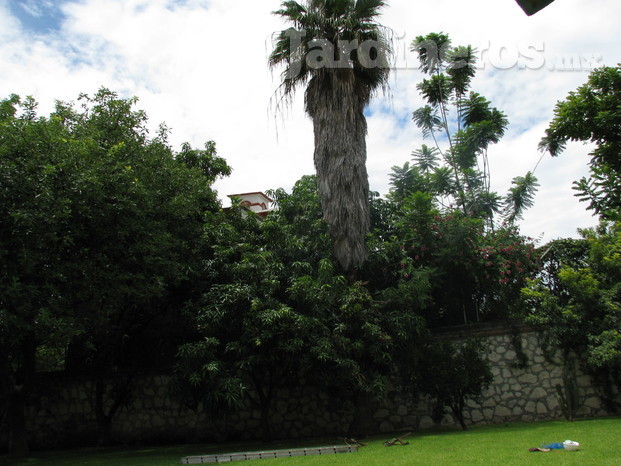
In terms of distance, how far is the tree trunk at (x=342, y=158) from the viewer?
37.5ft

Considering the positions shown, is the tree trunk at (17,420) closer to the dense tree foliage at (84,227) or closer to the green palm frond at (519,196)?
the dense tree foliage at (84,227)

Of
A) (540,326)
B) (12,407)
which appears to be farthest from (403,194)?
(12,407)

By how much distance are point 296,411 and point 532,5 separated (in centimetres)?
1216

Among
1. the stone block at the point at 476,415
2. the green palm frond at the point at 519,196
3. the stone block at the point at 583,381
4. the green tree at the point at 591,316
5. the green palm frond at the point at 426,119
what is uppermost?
the green palm frond at the point at 426,119

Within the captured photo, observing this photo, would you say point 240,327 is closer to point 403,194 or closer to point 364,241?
point 364,241

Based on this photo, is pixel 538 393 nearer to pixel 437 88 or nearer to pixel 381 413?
pixel 381 413

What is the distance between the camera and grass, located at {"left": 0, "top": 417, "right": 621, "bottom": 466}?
20.1 feet

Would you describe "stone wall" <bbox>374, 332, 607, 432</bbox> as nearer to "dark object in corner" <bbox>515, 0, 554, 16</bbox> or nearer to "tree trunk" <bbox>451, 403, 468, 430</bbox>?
"tree trunk" <bbox>451, 403, 468, 430</bbox>

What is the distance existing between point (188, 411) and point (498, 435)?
7.76 meters

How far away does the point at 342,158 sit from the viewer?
39.3 feet

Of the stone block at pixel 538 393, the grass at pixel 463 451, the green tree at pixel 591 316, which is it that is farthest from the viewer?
the stone block at pixel 538 393

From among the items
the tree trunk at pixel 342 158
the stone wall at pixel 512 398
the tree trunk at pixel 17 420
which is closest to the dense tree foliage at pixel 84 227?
the tree trunk at pixel 17 420

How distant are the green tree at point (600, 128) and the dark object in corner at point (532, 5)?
11400 millimetres

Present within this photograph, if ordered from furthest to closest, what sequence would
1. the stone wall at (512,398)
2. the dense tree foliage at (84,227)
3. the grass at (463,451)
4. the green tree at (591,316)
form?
1. the stone wall at (512,398)
2. the green tree at (591,316)
3. the dense tree foliage at (84,227)
4. the grass at (463,451)
